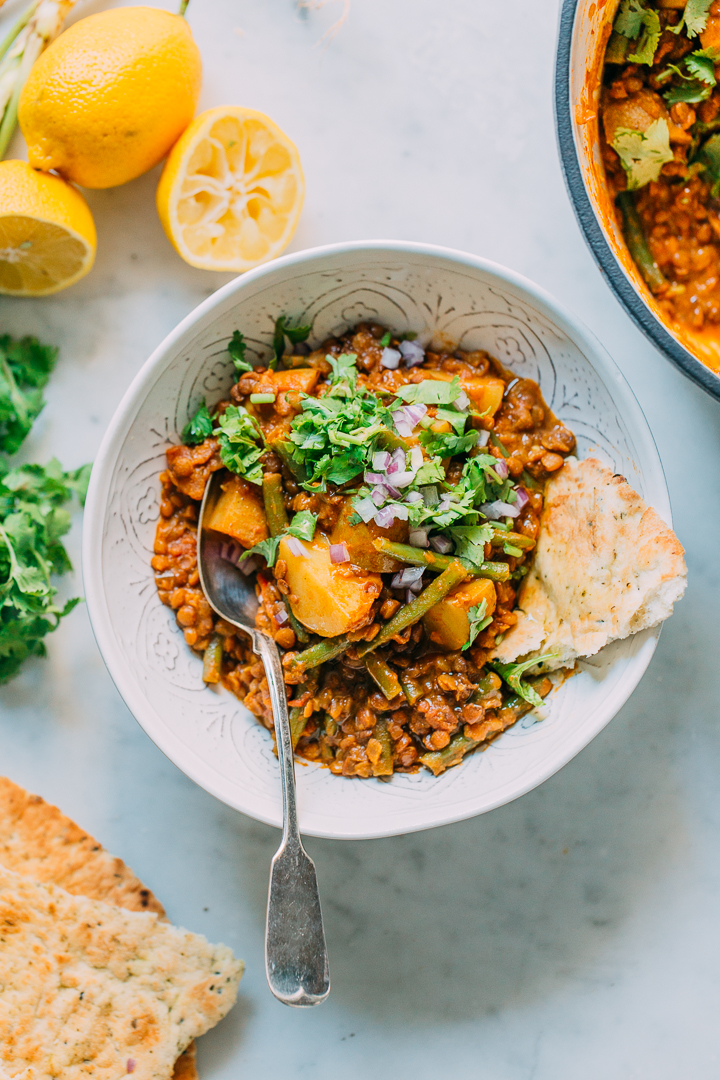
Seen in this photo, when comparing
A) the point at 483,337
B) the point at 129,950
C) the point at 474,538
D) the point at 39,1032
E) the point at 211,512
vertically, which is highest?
the point at 483,337

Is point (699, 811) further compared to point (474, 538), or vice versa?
point (699, 811)

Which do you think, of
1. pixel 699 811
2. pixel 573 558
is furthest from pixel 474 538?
pixel 699 811

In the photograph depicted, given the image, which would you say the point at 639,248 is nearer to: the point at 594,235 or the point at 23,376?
the point at 594,235

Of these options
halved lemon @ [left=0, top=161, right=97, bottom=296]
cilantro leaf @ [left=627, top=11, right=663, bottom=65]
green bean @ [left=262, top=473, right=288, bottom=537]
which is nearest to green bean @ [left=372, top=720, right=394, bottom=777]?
green bean @ [left=262, top=473, right=288, bottom=537]

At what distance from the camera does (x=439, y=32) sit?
2.89 m

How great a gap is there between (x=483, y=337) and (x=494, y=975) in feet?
7.88

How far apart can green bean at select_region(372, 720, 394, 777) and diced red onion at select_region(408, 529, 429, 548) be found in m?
0.59

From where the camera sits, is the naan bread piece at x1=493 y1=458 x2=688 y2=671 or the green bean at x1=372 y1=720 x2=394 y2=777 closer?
the naan bread piece at x1=493 y1=458 x2=688 y2=671

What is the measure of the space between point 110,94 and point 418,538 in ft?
5.68

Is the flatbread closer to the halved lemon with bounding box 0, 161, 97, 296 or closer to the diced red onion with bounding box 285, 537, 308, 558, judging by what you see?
the diced red onion with bounding box 285, 537, 308, 558

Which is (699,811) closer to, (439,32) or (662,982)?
(662,982)

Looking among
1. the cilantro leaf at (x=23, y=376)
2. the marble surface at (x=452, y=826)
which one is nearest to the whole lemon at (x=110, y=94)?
the marble surface at (x=452, y=826)

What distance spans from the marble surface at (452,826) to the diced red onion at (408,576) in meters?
1.18

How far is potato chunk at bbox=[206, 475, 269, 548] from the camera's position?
7.98ft
